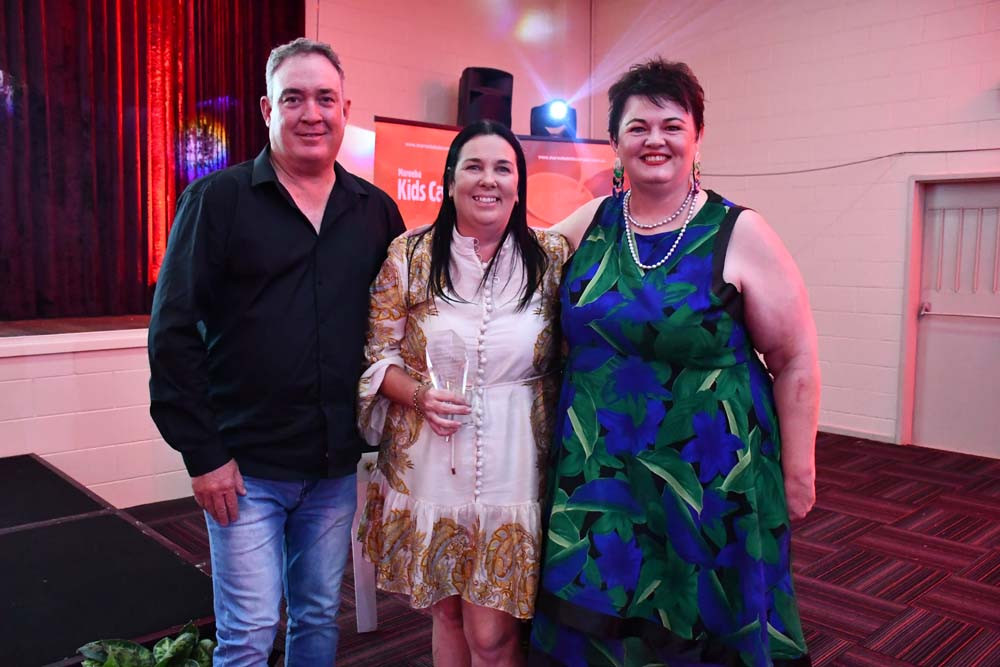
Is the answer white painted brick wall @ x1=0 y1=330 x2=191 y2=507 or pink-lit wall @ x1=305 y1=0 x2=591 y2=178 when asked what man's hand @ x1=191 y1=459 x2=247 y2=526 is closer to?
white painted brick wall @ x1=0 y1=330 x2=191 y2=507

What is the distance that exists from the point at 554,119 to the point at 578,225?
15.6 ft

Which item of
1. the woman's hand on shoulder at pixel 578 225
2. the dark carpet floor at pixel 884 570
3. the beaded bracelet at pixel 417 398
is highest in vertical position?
the woman's hand on shoulder at pixel 578 225

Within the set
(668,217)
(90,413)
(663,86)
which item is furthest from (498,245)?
(90,413)

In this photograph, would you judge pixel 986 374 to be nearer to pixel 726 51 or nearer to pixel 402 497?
pixel 726 51

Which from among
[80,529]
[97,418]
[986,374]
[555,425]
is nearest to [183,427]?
[555,425]

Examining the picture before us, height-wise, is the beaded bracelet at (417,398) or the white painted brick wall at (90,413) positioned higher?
the beaded bracelet at (417,398)

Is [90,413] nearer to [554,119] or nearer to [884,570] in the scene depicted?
[884,570]

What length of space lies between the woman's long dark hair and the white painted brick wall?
270cm

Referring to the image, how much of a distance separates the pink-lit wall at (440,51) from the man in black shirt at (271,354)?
3844 millimetres

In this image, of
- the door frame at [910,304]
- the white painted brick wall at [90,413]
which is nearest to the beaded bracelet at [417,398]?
the white painted brick wall at [90,413]

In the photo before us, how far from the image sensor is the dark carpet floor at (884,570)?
2.70 metres

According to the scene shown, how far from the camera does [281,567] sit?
5.68ft

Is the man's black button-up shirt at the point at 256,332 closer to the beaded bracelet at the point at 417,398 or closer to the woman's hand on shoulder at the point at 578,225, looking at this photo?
the beaded bracelet at the point at 417,398

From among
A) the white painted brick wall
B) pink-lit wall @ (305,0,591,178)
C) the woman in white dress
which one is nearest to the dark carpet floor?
the white painted brick wall
